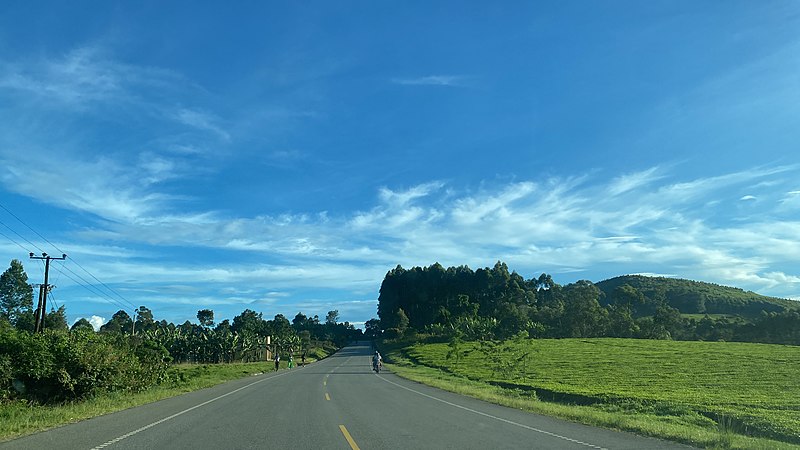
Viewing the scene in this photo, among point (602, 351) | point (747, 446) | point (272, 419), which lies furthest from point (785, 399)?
point (602, 351)

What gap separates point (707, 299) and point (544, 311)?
67265 millimetres

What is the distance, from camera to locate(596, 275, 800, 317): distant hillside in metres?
141

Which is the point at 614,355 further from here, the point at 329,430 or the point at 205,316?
the point at 205,316

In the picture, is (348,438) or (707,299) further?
(707,299)

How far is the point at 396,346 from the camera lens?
378ft

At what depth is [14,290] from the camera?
256ft

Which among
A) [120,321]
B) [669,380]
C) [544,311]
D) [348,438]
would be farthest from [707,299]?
[348,438]

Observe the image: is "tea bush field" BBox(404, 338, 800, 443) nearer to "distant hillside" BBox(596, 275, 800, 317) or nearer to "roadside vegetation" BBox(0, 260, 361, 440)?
"roadside vegetation" BBox(0, 260, 361, 440)

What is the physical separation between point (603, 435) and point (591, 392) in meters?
15.4

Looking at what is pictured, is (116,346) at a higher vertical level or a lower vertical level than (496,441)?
higher

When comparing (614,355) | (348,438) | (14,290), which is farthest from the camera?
(14,290)

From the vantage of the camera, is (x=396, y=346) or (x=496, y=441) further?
(x=396, y=346)

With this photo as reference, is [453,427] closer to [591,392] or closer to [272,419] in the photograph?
[272,419]

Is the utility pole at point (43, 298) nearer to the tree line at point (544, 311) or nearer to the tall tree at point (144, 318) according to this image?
the tree line at point (544, 311)
